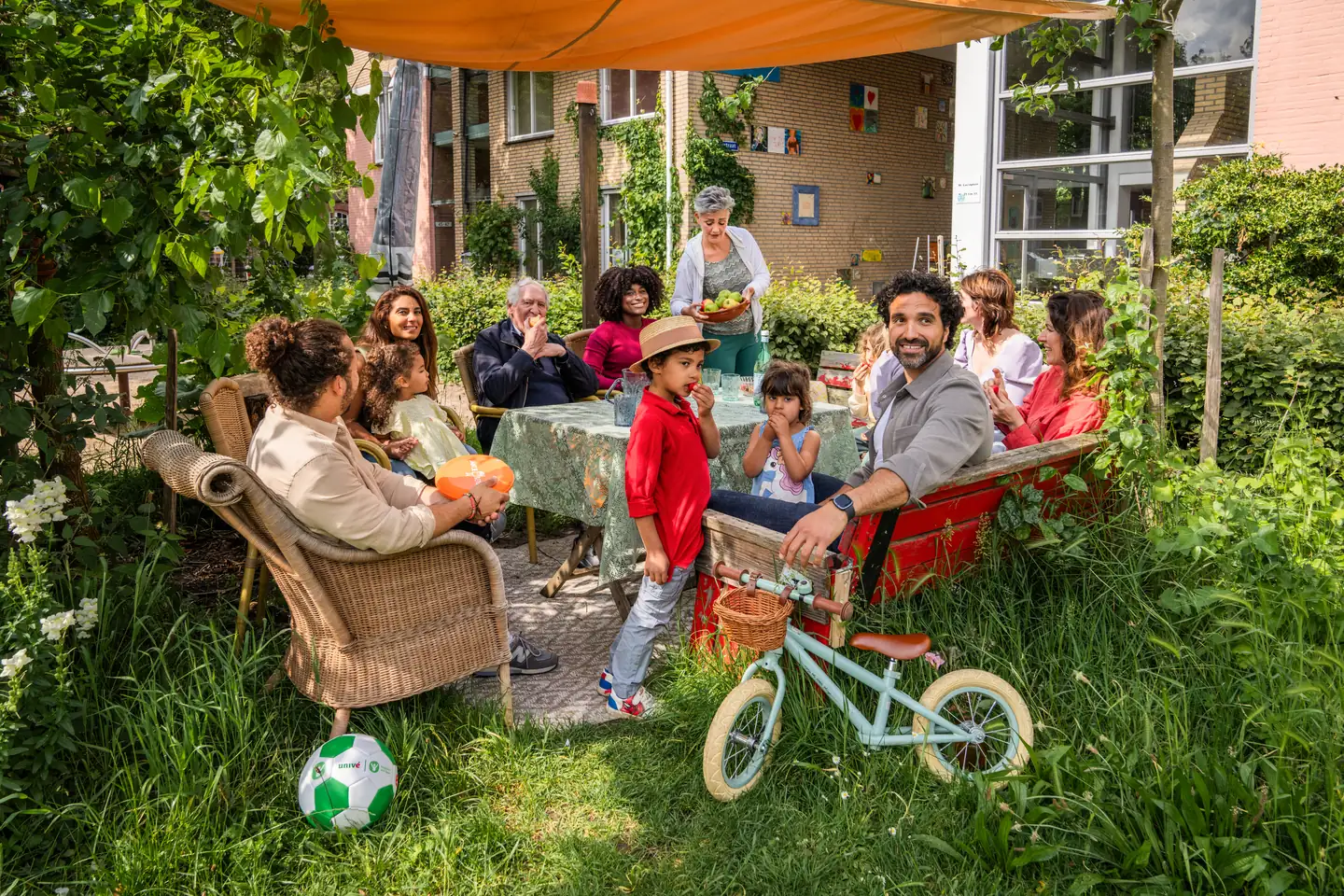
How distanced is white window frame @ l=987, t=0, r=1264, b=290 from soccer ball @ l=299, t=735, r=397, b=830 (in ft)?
31.9

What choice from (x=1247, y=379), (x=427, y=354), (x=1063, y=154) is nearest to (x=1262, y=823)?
(x=427, y=354)

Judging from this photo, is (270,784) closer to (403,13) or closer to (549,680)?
(549,680)

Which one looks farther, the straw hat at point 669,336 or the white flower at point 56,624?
the straw hat at point 669,336

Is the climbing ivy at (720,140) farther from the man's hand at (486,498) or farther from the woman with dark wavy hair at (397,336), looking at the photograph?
the man's hand at (486,498)

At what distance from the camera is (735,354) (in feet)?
19.9

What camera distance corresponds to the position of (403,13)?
4008 millimetres

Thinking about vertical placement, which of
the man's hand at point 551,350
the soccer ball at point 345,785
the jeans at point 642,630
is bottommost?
the soccer ball at point 345,785

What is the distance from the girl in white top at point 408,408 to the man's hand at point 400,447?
0.03 m

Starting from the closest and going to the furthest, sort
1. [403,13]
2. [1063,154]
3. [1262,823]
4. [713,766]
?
[1262,823] < [713,766] < [403,13] < [1063,154]

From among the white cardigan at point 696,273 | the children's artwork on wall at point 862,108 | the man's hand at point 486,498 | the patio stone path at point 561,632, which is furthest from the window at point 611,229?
the man's hand at point 486,498

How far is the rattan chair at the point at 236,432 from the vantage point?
3469mm

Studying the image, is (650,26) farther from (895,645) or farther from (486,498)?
(895,645)

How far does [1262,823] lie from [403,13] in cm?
396

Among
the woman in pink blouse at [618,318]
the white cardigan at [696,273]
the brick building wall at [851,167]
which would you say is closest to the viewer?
the woman in pink blouse at [618,318]
